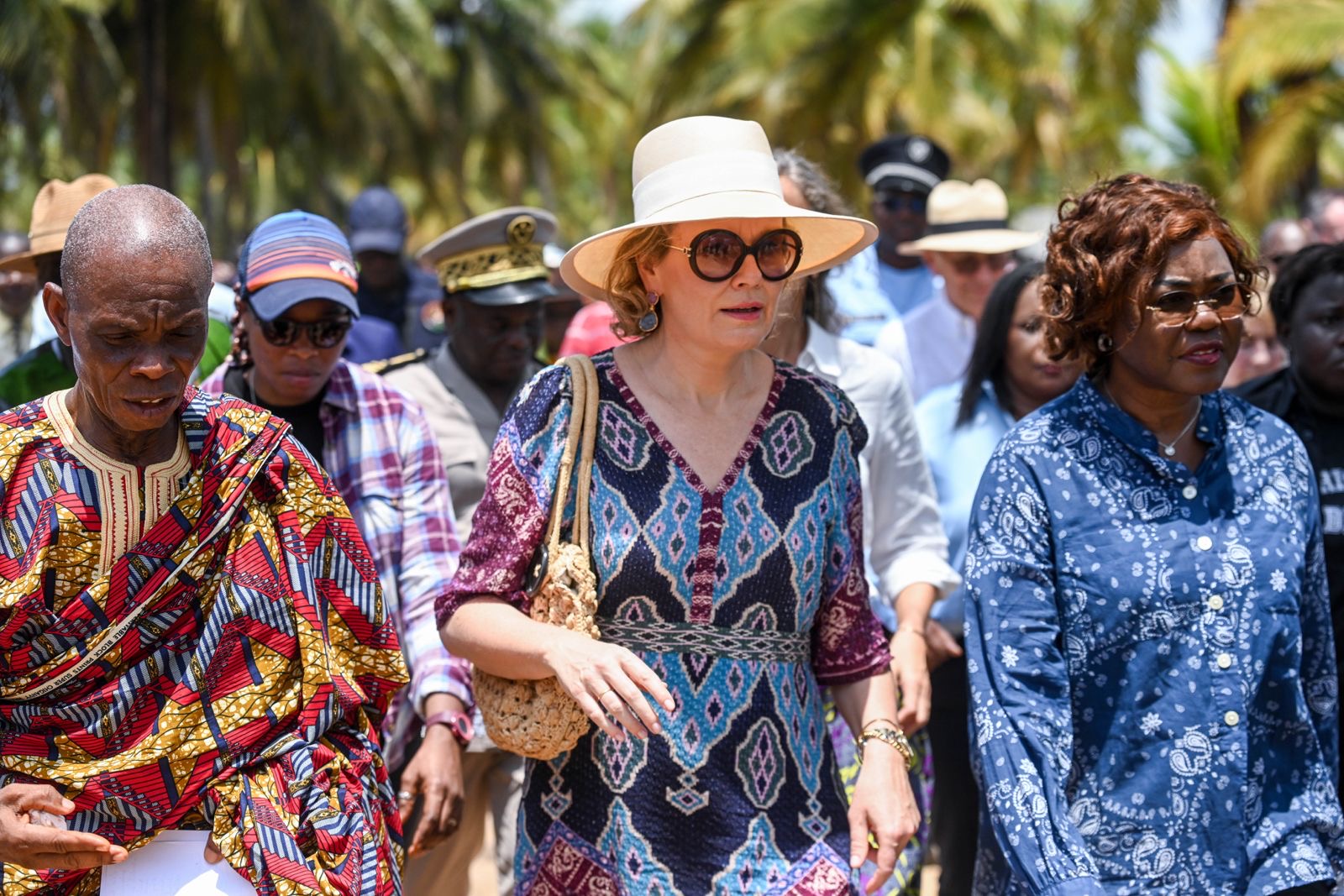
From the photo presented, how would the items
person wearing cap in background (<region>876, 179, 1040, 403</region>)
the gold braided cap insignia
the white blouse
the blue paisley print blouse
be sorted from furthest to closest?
person wearing cap in background (<region>876, 179, 1040, 403</region>) < the gold braided cap insignia < the white blouse < the blue paisley print blouse

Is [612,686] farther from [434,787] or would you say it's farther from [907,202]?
[907,202]

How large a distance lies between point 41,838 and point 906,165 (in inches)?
252

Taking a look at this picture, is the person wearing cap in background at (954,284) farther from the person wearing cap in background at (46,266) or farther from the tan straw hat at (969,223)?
the person wearing cap in background at (46,266)

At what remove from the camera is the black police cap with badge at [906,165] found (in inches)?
328

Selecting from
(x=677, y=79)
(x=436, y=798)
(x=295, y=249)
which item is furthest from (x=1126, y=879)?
Result: (x=677, y=79)

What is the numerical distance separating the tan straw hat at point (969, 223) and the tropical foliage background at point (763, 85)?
13167 mm

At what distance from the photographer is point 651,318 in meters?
3.73

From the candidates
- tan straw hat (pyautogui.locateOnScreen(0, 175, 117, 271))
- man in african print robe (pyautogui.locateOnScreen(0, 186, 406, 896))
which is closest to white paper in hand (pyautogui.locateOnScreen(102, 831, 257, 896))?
man in african print robe (pyautogui.locateOnScreen(0, 186, 406, 896))

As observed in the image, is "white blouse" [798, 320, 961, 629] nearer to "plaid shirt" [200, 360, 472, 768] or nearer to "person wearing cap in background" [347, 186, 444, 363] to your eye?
"plaid shirt" [200, 360, 472, 768]

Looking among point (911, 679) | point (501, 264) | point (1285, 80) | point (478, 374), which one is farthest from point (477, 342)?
point (1285, 80)

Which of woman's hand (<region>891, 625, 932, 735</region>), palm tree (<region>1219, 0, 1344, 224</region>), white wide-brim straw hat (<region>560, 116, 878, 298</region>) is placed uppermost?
palm tree (<region>1219, 0, 1344, 224</region>)

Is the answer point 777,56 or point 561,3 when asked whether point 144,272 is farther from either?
point 561,3

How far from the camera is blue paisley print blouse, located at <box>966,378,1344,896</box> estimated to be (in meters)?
3.48

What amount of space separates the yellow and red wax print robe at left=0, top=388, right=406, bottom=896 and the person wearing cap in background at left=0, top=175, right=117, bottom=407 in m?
1.66
